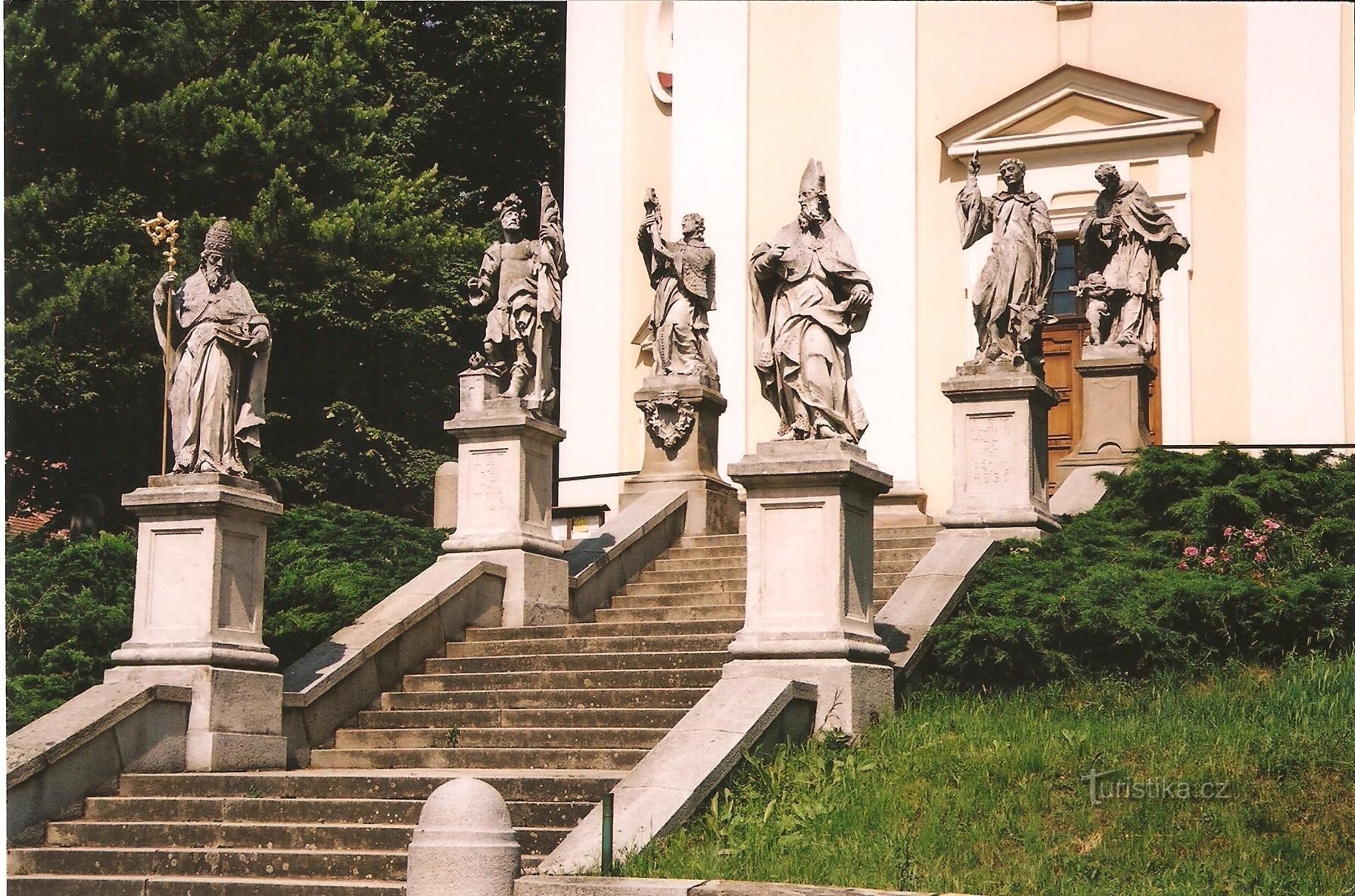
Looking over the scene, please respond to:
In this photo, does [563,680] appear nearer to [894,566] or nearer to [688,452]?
[894,566]

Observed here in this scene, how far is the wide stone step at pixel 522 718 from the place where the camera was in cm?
1181

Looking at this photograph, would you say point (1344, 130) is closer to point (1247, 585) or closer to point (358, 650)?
point (1247, 585)

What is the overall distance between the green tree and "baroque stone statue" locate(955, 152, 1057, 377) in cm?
1195

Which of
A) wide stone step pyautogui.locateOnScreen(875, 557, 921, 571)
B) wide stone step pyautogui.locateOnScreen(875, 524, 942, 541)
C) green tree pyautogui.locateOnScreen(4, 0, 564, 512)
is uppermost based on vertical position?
green tree pyautogui.locateOnScreen(4, 0, 564, 512)

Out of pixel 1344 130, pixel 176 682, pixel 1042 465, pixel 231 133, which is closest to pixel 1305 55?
pixel 1344 130

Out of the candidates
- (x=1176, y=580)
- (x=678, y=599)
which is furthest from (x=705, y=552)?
(x=1176, y=580)

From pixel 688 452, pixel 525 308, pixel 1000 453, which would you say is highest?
pixel 525 308

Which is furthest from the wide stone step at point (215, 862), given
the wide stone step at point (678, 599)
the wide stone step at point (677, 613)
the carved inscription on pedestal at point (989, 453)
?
the carved inscription on pedestal at point (989, 453)

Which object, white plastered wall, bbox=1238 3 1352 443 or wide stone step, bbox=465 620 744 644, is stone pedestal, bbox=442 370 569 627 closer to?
wide stone step, bbox=465 620 744 644

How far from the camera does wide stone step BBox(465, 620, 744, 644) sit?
13461 millimetres

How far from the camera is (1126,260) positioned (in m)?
16.8

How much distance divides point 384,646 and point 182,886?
3475 mm

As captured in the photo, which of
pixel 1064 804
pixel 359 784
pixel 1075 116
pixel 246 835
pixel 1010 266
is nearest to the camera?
pixel 1064 804

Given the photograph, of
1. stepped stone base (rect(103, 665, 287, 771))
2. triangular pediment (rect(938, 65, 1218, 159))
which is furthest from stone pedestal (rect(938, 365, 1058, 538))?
triangular pediment (rect(938, 65, 1218, 159))
